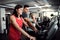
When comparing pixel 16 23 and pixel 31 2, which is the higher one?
pixel 31 2

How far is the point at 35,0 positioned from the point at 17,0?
0.25 metres

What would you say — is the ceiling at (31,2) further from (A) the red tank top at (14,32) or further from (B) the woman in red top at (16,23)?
(A) the red tank top at (14,32)

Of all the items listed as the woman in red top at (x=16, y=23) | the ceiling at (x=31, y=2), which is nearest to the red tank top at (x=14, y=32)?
the woman in red top at (x=16, y=23)

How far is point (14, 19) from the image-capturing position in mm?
1564

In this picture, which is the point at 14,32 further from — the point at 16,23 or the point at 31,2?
the point at 31,2

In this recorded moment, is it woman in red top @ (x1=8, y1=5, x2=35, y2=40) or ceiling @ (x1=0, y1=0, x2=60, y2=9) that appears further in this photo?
ceiling @ (x1=0, y1=0, x2=60, y2=9)

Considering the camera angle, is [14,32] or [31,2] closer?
[14,32]

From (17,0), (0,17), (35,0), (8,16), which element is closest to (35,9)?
(35,0)

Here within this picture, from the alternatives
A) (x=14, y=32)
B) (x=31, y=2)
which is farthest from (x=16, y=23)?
(x=31, y=2)

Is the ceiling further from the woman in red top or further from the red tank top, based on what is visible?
the red tank top

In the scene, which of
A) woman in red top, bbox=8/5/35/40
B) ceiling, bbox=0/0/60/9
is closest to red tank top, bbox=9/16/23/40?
woman in red top, bbox=8/5/35/40

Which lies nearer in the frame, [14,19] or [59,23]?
[14,19]

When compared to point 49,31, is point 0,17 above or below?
above

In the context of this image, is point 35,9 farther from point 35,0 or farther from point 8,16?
point 8,16
